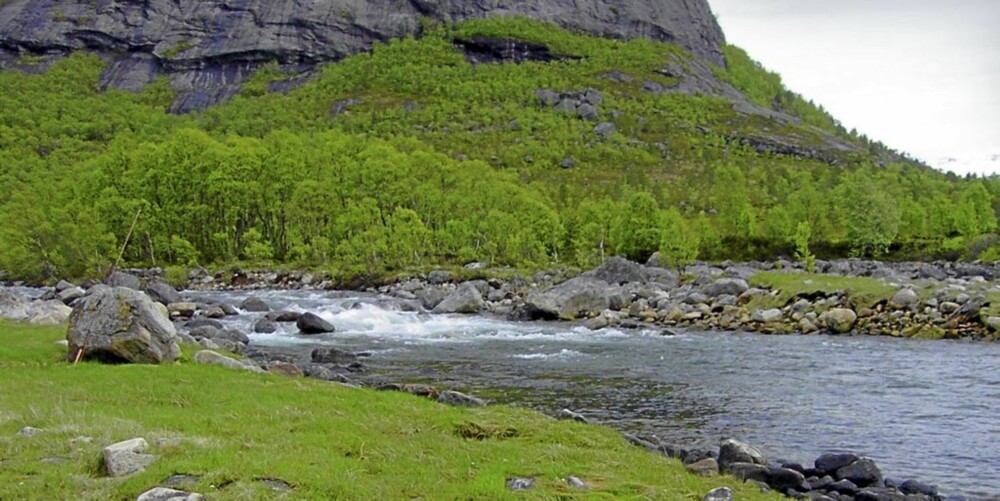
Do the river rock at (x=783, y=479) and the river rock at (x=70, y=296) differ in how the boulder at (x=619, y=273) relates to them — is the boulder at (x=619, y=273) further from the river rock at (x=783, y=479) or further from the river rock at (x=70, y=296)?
Result: the river rock at (x=783, y=479)

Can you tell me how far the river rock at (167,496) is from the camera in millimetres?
9195

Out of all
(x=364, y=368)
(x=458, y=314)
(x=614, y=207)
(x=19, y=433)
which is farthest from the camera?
(x=614, y=207)

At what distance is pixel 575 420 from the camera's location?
58.3 ft

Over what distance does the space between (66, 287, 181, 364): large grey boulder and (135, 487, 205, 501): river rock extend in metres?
11.6

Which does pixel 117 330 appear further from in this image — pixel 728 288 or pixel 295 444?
pixel 728 288

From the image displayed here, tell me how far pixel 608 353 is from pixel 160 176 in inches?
2897

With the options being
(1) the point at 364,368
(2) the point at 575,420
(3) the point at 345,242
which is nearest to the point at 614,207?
(3) the point at 345,242

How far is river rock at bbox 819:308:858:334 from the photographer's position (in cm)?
3788

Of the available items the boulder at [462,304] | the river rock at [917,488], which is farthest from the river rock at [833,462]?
the boulder at [462,304]

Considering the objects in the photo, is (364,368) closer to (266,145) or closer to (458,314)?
(458,314)

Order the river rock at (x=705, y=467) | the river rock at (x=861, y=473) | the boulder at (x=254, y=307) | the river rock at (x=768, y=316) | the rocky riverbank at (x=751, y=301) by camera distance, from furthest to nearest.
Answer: the boulder at (x=254, y=307) → the river rock at (x=768, y=316) → the rocky riverbank at (x=751, y=301) → the river rock at (x=861, y=473) → the river rock at (x=705, y=467)

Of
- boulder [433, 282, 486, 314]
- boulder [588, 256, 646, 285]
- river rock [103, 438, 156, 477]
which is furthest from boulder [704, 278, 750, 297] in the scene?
river rock [103, 438, 156, 477]

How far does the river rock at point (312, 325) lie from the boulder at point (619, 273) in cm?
2463

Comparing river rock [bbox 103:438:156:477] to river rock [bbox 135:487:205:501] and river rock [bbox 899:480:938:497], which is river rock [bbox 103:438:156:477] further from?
river rock [bbox 899:480:938:497]
